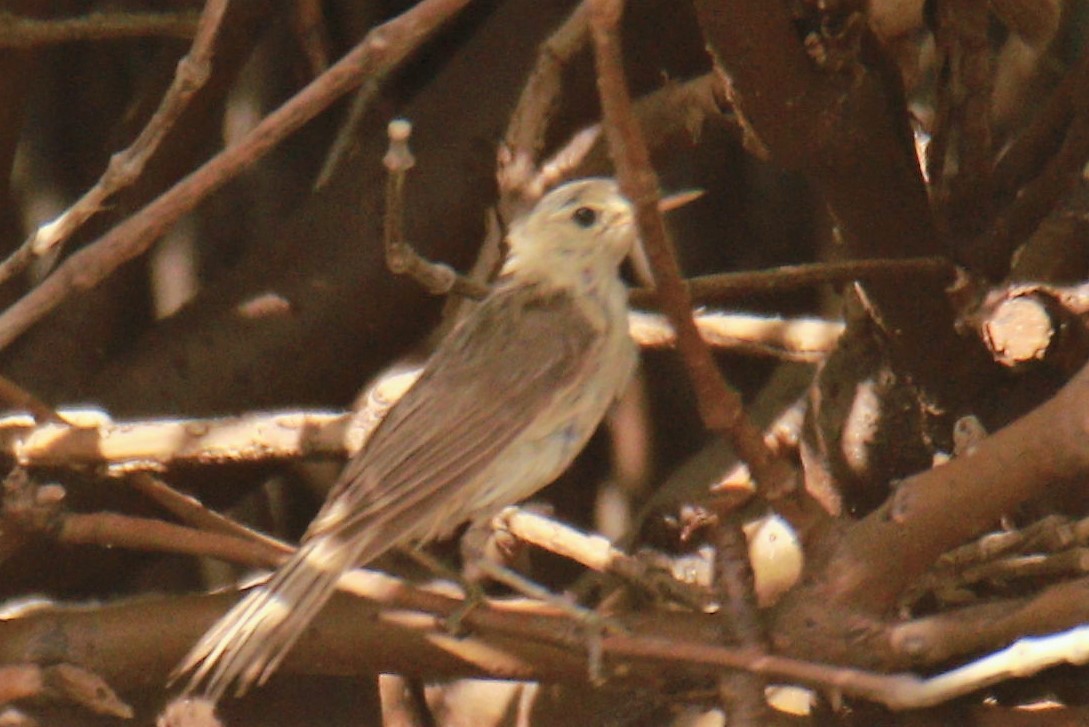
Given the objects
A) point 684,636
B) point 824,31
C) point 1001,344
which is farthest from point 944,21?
point 684,636

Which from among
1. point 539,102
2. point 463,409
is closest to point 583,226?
point 539,102

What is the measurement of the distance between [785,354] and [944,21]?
83cm

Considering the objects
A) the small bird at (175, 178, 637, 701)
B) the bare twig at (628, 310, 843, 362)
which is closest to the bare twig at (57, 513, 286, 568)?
the small bird at (175, 178, 637, 701)

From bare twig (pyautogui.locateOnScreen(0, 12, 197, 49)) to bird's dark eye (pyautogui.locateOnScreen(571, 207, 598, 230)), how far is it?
3.00 feet

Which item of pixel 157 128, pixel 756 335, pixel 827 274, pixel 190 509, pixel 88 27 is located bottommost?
pixel 190 509

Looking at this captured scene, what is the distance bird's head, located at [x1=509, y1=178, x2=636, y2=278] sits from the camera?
2.99 meters

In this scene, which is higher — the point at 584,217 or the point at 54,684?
the point at 584,217

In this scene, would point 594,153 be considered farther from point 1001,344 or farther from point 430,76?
point 1001,344

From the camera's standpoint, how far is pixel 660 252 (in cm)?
196

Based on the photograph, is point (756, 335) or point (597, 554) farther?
point (756, 335)

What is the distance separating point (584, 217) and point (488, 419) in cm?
46

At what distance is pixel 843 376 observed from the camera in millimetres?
3182

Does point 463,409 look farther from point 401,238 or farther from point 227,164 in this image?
point 227,164

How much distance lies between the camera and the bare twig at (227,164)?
2.03 metres
